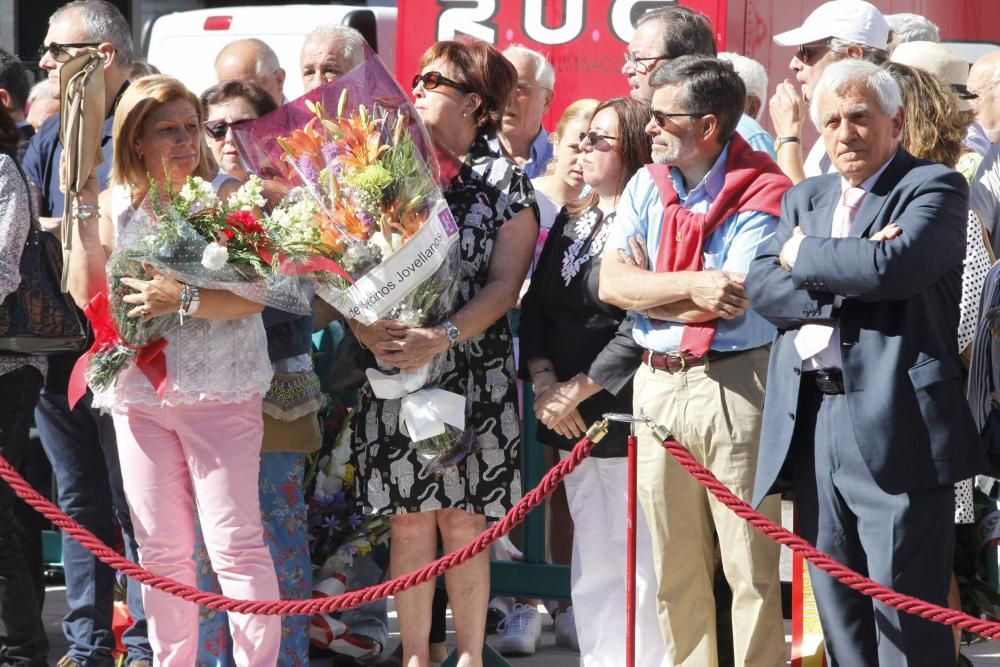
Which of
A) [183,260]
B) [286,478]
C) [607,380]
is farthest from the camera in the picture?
[286,478]

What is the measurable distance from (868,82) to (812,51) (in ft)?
6.24

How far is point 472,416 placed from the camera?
5113 mm

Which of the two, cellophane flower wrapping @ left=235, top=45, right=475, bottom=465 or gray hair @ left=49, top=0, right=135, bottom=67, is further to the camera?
gray hair @ left=49, top=0, right=135, bottom=67

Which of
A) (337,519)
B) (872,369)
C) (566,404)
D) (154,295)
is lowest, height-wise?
(337,519)

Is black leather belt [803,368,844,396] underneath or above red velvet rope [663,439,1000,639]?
above

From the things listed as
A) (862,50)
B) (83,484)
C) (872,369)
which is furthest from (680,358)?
(83,484)

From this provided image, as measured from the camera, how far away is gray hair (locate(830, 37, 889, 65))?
577cm

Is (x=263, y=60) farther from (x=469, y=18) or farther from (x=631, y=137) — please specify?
(x=631, y=137)

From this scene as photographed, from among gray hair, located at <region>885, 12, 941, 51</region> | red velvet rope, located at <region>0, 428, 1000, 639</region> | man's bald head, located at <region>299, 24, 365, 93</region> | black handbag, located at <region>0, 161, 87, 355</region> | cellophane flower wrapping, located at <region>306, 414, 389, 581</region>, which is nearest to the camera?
red velvet rope, located at <region>0, 428, 1000, 639</region>

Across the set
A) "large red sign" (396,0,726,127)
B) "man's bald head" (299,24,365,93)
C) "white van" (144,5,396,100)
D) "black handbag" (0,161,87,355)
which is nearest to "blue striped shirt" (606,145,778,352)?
"black handbag" (0,161,87,355)

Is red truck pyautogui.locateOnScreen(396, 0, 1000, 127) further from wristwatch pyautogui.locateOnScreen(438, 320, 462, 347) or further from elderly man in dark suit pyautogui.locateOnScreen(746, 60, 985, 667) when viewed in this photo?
elderly man in dark suit pyautogui.locateOnScreen(746, 60, 985, 667)

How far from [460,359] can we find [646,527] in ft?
2.76

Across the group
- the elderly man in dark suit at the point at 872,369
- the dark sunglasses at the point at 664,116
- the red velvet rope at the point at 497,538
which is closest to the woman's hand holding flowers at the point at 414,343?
the red velvet rope at the point at 497,538

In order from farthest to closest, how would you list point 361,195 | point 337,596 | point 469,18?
point 469,18
point 361,195
point 337,596
